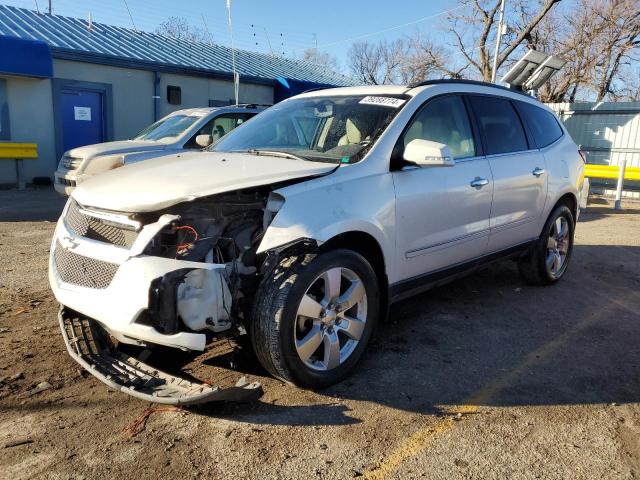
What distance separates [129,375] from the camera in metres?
3.15

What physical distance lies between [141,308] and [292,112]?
2.41 metres

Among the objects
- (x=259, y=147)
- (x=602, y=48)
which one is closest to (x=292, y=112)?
(x=259, y=147)

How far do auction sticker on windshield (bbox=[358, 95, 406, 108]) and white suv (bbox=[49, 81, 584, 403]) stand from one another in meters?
0.02

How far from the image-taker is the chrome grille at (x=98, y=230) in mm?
3107

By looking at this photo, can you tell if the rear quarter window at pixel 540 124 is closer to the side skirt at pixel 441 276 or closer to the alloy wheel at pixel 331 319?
the side skirt at pixel 441 276

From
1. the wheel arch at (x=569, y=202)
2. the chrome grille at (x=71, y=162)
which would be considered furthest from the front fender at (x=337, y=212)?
the chrome grille at (x=71, y=162)

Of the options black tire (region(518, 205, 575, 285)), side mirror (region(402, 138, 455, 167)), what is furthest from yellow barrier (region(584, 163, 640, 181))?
side mirror (region(402, 138, 455, 167))

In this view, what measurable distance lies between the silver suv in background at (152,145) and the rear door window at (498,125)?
4.37 metres

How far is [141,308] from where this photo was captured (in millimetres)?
2859

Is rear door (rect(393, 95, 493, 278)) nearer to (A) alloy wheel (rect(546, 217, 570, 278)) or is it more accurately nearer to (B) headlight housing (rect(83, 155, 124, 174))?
(A) alloy wheel (rect(546, 217, 570, 278))

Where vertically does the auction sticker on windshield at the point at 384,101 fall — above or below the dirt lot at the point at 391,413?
above

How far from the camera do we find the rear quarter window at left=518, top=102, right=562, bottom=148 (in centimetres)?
547

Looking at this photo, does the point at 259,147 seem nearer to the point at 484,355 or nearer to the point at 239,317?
the point at 239,317

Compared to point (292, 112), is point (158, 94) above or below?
above
